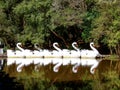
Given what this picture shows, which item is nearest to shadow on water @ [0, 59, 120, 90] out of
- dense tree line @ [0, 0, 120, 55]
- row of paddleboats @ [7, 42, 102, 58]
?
row of paddleboats @ [7, 42, 102, 58]

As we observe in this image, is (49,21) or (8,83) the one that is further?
(49,21)

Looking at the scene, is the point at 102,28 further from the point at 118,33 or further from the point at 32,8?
the point at 32,8

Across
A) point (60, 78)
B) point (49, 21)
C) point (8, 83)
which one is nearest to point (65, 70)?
point (60, 78)

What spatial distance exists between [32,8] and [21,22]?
101 inches

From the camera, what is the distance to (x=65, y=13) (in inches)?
1411

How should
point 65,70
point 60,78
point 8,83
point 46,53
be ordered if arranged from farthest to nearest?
point 46,53, point 65,70, point 60,78, point 8,83

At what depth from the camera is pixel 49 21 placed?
121ft

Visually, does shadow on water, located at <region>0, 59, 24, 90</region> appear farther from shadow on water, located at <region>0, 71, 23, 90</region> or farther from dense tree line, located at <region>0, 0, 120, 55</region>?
dense tree line, located at <region>0, 0, 120, 55</region>

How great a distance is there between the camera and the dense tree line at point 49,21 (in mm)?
35781

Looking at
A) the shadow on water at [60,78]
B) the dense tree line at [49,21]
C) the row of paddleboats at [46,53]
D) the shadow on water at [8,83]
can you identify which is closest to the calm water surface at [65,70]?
the shadow on water at [60,78]

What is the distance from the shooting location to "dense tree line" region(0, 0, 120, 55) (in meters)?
35.8

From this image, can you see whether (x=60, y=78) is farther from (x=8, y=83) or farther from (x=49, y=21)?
(x=49, y=21)

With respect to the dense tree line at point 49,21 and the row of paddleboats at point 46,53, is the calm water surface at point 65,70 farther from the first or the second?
the dense tree line at point 49,21

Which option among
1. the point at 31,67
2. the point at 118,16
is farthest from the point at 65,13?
the point at 31,67
